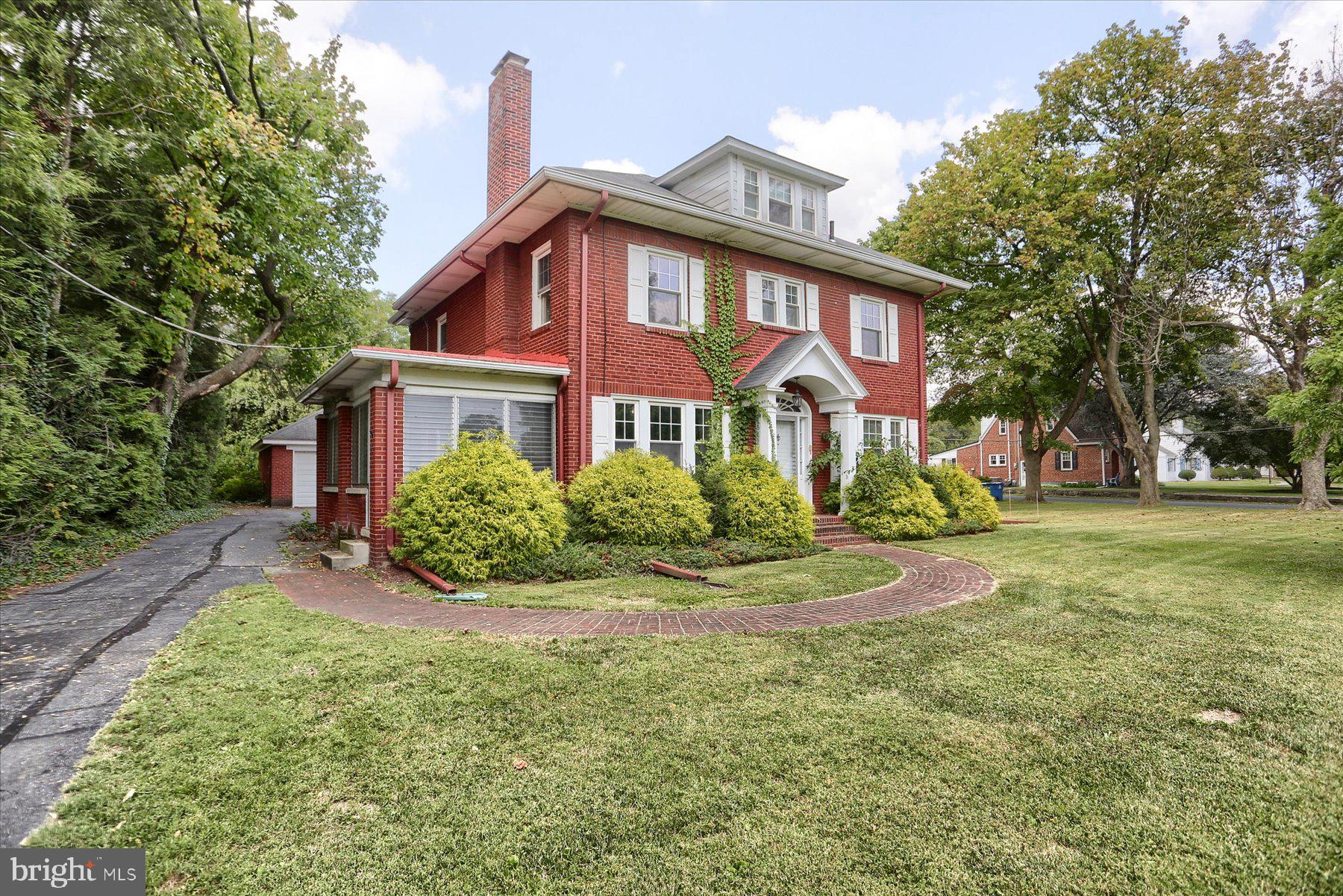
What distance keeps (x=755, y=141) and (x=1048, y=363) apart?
44.2 feet

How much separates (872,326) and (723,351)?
4.88 meters

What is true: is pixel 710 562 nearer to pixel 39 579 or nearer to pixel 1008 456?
pixel 39 579

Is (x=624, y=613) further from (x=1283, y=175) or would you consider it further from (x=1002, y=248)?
(x=1283, y=175)

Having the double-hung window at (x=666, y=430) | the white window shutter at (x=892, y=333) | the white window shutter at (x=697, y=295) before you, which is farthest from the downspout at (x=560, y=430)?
the white window shutter at (x=892, y=333)

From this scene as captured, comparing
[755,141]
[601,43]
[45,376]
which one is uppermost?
[601,43]

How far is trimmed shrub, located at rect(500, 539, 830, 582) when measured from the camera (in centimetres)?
838

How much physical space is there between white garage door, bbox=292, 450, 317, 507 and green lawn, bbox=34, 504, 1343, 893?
72.8 ft

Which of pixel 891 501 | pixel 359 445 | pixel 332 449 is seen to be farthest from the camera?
pixel 332 449

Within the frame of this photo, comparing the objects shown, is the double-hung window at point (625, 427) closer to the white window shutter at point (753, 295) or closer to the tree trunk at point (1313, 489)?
the white window shutter at point (753, 295)

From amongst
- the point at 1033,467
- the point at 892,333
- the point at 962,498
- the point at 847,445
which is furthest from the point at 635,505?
the point at 1033,467

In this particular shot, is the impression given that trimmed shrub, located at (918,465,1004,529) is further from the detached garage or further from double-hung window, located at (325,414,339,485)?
the detached garage

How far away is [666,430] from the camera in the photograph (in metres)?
11.8

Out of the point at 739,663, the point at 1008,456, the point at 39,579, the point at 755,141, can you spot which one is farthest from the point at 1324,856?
the point at 1008,456

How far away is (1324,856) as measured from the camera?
244 cm
